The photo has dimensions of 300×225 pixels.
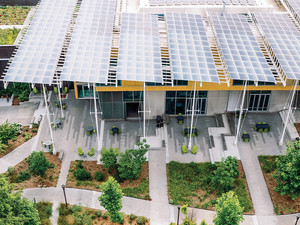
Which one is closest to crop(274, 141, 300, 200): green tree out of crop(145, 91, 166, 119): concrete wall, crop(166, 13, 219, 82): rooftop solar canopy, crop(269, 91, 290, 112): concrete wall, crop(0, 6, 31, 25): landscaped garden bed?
crop(166, 13, 219, 82): rooftop solar canopy

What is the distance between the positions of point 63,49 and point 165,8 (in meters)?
14.5

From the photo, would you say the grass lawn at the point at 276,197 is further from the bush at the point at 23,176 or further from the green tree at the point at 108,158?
the bush at the point at 23,176

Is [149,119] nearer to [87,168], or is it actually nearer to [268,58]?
[87,168]

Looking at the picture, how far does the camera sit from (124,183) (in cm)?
4106

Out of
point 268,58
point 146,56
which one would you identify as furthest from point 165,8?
point 268,58

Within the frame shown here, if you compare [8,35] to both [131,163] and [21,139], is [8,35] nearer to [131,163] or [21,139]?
[21,139]

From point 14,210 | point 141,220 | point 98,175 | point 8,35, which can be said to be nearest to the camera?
point 14,210

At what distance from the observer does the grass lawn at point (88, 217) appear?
37.1m

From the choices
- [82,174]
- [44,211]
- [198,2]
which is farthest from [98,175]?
[198,2]

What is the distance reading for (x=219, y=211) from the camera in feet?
112

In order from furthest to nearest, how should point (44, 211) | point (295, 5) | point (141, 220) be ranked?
point (295, 5) → point (44, 211) → point (141, 220)

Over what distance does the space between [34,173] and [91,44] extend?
49.8ft

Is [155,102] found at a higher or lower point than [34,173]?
higher

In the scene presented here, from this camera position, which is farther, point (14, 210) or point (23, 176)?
point (23, 176)
